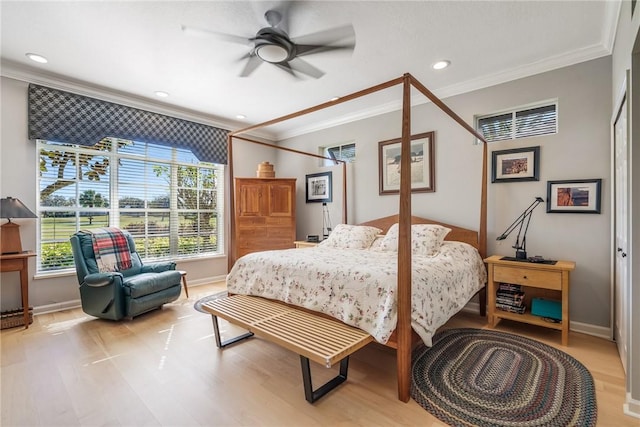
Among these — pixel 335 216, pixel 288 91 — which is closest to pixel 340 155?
pixel 335 216

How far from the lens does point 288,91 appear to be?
3805mm

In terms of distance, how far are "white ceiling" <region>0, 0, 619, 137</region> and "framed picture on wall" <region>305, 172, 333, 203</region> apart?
154 cm

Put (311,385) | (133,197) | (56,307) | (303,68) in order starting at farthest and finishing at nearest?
(133,197)
(56,307)
(303,68)
(311,385)

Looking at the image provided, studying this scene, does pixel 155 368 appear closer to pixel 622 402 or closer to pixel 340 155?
pixel 622 402

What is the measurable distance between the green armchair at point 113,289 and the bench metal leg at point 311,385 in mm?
2242

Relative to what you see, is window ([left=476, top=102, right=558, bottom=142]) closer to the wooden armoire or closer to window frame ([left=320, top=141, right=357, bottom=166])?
window frame ([left=320, top=141, right=357, bottom=166])


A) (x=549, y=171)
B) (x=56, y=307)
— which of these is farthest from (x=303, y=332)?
(x=56, y=307)

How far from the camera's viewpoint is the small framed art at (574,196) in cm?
278

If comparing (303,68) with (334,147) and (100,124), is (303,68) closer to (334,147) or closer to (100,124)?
(334,147)

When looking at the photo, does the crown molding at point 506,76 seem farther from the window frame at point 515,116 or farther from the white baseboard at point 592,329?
the white baseboard at point 592,329

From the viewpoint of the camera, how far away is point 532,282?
8.84ft

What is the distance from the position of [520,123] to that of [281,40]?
274 cm

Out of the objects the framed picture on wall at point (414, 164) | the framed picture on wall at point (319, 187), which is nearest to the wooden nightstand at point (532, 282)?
the framed picture on wall at point (414, 164)

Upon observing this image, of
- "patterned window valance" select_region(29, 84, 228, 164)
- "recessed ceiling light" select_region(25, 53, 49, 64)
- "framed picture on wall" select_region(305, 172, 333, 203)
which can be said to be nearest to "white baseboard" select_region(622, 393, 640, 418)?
"framed picture on wall" select_region(305, 172, 333, 203)
